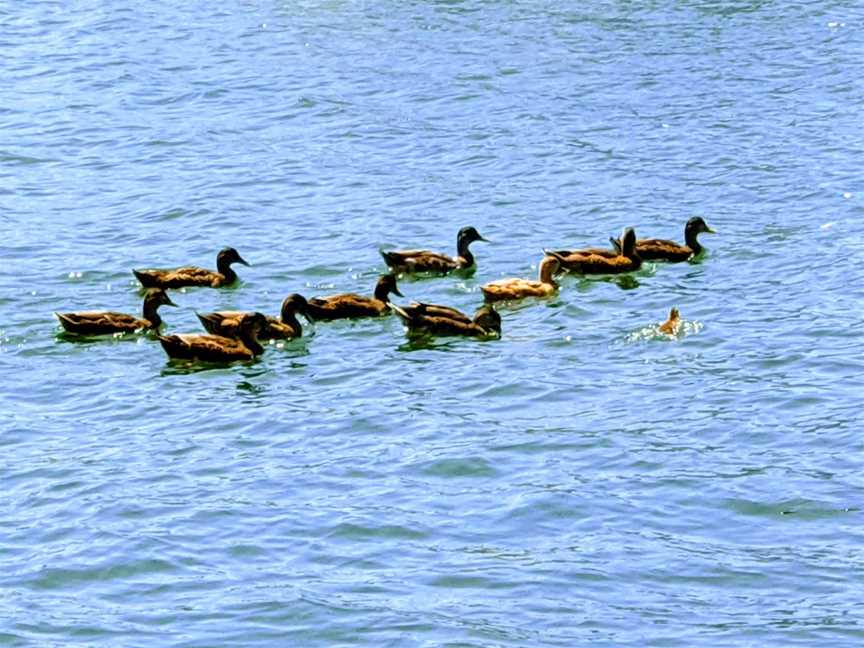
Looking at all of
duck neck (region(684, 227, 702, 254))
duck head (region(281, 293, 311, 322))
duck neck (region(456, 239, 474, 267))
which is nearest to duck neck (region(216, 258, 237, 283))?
duck head (region(281, 293, 311, 322))

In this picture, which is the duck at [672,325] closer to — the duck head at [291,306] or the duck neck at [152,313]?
the duck head at [291,306]

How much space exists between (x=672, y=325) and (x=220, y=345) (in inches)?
171

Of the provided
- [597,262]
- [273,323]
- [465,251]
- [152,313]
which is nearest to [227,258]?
[152,313]

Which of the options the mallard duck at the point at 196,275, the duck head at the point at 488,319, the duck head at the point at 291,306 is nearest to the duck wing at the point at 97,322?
the mallard duck at the point at 196,275

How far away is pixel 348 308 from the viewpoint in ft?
71.2

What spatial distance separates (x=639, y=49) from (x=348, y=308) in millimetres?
12075

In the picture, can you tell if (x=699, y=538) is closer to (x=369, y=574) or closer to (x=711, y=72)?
(x=369, y=574)

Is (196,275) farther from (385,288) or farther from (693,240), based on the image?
(693,240)

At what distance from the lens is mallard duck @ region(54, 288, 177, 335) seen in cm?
2108

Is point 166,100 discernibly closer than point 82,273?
No

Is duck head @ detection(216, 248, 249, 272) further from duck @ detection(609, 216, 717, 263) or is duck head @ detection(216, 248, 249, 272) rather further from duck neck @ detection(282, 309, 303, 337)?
duck @ detection(609, 216, 717, 263)

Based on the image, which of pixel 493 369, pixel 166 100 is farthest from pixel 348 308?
pixel 166 100

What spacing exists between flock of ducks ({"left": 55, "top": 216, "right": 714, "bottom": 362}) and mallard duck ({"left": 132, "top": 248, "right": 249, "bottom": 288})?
1cm

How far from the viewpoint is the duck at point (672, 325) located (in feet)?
67.7
